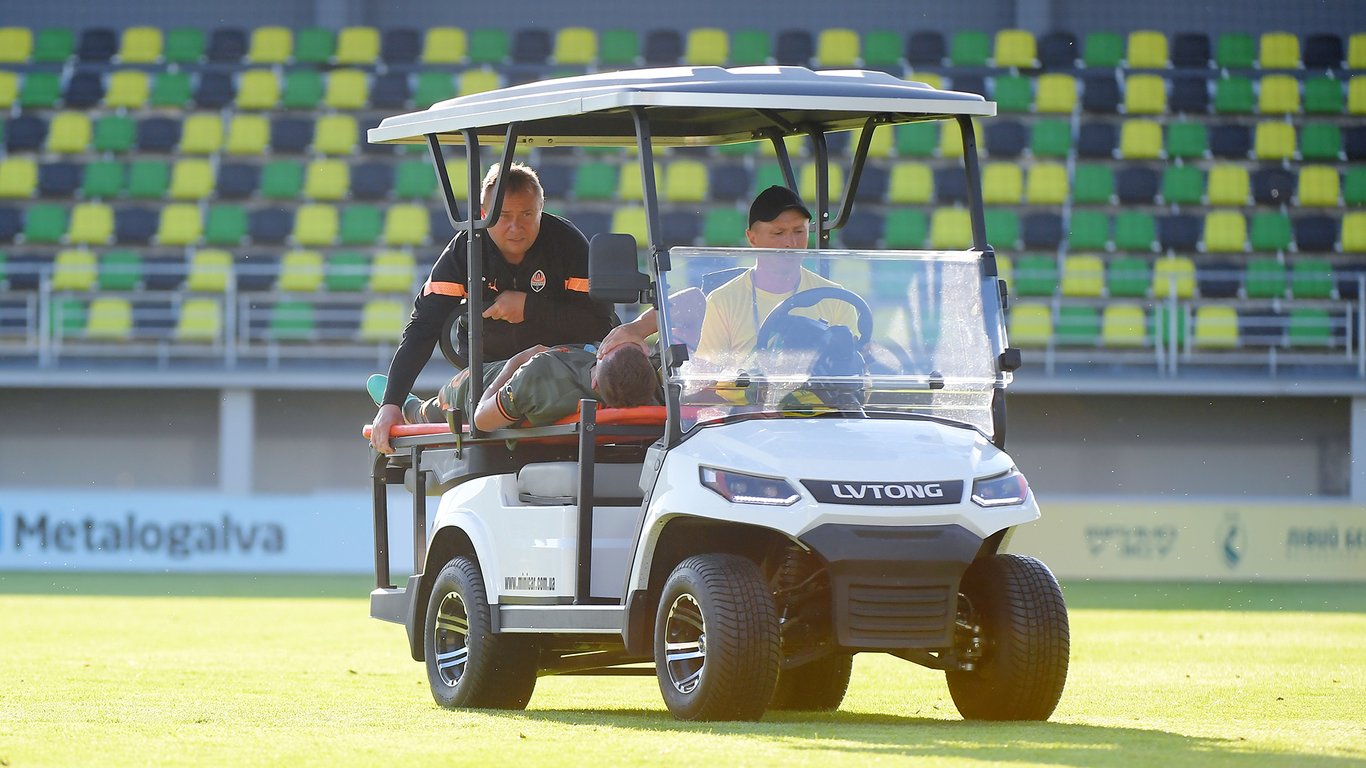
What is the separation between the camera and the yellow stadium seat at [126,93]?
28031 mm

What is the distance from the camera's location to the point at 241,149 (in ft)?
90.7

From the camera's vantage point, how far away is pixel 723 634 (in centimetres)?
695

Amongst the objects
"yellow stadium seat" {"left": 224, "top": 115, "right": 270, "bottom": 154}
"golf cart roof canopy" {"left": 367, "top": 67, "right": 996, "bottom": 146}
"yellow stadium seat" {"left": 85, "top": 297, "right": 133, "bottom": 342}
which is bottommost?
"yellow stadium seat" {"left": 85, "top": 297, "right": 133, "bottom": 342}

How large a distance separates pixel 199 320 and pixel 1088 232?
10.6 m

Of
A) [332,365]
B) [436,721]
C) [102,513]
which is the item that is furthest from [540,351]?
[332,365]

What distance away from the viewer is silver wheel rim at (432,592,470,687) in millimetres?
8648

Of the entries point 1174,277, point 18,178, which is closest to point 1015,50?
point 1174,277

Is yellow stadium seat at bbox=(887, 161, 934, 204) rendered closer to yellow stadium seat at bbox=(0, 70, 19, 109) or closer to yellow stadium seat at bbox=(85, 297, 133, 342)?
yellow stadium seat at bbox=(85, 297, 133, 342)

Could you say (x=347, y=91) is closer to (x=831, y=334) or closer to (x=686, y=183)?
(x=686, y=183)

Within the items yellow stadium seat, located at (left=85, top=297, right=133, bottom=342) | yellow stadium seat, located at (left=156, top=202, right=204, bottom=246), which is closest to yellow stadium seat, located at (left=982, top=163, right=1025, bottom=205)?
yellow stadium seat, located at (left=156, top=202, right=204, bottom=246)

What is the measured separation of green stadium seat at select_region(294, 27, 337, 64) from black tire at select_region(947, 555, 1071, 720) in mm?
22033

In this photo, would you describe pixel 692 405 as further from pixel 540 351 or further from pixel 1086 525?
pixel 1086 525

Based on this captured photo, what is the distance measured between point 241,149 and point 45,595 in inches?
402

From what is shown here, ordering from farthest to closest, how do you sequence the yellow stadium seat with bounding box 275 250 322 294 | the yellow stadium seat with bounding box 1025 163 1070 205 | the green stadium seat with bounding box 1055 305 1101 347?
the yellow stadium seat with bounding box 1025 163 1070 205 → the yellow stadium seat with bounding box 275 250 322 294 → the green stadium seat with bounding box 1055 305 1101 347
